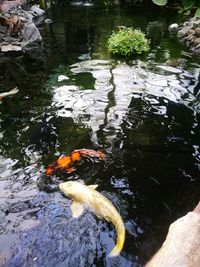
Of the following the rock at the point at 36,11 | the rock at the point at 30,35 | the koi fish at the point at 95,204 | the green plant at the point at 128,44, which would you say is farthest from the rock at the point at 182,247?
the rock at the point at 36,11

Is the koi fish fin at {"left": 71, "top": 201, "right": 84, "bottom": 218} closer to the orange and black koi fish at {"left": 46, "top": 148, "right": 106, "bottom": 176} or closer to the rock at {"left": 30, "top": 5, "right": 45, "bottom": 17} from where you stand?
the orange and black koi fish at {"left": 46, "top": 148, "right": 106, "bottom": 176}

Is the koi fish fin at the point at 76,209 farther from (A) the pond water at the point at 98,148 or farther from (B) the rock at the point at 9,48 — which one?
(B) the rock at the point at 9,48

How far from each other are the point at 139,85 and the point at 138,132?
3.10 meters

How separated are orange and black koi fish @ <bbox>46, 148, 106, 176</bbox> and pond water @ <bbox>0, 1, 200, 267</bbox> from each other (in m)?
0.13

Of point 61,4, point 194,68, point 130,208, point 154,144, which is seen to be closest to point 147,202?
point 130,208

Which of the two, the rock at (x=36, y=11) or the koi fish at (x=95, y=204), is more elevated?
the koi fish at (x=95, y=204)

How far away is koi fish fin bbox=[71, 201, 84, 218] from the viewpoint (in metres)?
5.42

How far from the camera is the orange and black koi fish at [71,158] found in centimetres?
660

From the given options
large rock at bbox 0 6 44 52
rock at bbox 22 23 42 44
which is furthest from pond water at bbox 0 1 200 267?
rock at bbox 22 23 42 44

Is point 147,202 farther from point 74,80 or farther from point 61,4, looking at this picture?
point 61,4

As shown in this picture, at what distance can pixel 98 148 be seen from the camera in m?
7.33

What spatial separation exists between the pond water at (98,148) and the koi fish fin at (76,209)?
3.0 inches

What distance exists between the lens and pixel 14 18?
18016mm

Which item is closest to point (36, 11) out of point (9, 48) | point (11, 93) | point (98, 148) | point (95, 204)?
point (9, 48)
